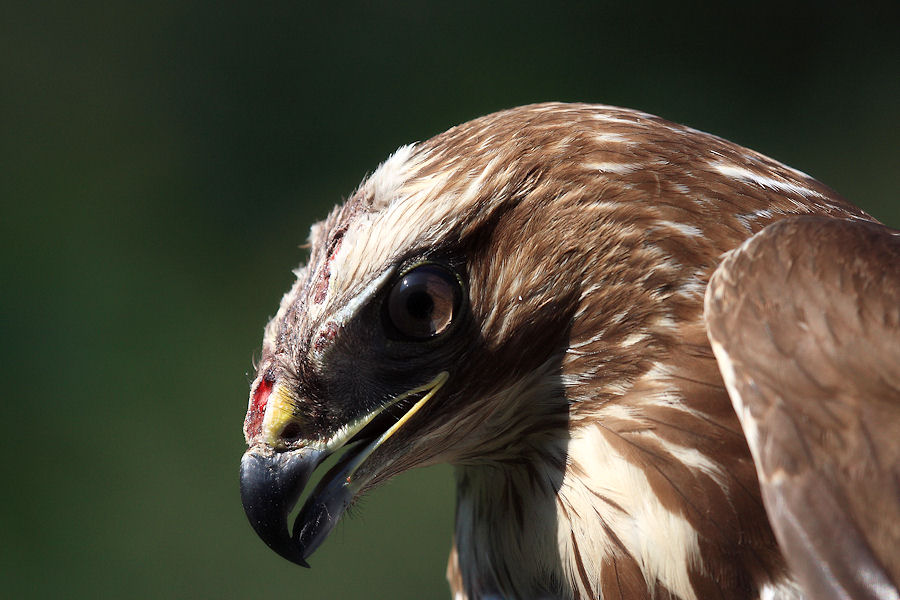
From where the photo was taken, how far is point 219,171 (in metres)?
5.07

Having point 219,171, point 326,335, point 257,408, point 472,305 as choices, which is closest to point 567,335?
point 472,305

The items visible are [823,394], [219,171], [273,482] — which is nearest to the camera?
[823,394]

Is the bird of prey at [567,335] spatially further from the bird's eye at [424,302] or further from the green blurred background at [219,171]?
the green blurred background at [219,171]

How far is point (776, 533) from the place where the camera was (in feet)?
3.86

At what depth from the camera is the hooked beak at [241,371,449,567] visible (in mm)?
1391

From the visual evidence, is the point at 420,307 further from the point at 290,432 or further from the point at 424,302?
the point at 290,432

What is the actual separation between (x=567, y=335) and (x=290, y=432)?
1.30ft

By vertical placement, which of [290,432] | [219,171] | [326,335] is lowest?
Answer: [219,171]

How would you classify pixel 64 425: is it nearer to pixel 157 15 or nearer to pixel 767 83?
pixel 157 15

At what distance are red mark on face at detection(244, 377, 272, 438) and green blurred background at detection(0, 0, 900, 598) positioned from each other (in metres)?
2.74

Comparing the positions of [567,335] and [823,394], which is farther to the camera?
[567,335]

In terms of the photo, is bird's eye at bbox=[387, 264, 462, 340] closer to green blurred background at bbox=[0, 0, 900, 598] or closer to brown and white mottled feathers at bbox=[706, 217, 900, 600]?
brown and white mottled feathers at bbox=[706, 217, 900, 600]

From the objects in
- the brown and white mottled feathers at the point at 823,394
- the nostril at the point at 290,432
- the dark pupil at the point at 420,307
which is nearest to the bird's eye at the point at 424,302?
the dark pupil at the point at 420,307

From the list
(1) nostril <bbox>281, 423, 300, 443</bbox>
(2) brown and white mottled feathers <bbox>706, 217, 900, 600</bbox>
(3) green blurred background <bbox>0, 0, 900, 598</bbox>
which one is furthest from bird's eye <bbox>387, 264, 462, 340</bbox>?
(3) green blurred background <bbox>0, 0, 900, 598</bbox>
